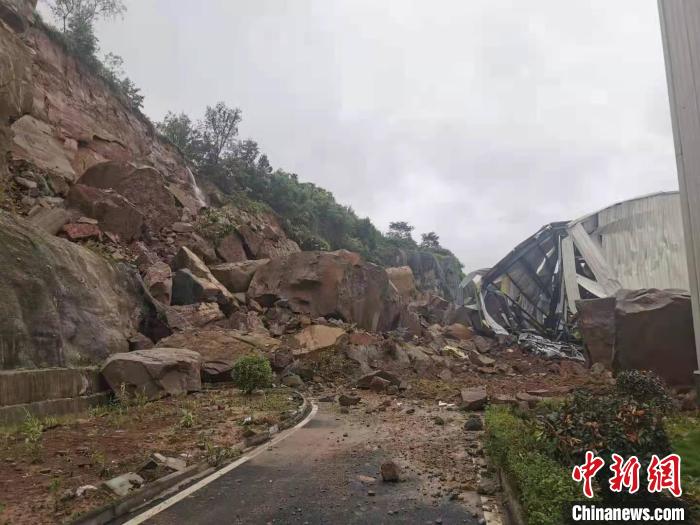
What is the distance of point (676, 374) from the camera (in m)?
13.4

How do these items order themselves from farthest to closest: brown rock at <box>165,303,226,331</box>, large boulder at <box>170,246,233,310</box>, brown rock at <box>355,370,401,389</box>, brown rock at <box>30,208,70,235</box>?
1. large boulder at <box>170,246,233,310</box>
2. brown rock at <box>165,303,226,331</box>
3. brown rock at <box>30,208,70,235</box>
4. brown rock at <box>355,370,401,389</box>

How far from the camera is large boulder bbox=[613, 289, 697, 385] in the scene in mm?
13469

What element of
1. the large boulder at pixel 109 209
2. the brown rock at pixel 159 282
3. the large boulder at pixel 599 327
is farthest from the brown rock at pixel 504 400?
the large boulder at pixel 109 209

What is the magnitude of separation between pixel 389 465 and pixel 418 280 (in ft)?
192

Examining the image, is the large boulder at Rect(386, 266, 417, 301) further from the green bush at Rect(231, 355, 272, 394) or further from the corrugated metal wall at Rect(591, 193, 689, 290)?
the green bush at Rect(231, 355, 272, 394)

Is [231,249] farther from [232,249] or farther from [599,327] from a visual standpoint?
[599,327]

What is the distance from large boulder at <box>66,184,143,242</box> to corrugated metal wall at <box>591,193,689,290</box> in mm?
24379

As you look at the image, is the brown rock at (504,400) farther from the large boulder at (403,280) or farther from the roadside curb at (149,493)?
the large boulder at (403,280)

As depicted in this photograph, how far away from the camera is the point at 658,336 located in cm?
1400

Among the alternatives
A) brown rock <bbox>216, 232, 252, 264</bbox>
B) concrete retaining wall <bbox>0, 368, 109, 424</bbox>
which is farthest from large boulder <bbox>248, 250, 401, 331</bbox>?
concrete retaining wall <bbox>0, 368, 109, 424</bbox>

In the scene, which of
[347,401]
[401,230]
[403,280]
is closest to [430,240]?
[401,230]

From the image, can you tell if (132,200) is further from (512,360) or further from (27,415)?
(512,360)

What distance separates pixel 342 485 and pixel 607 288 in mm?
25153

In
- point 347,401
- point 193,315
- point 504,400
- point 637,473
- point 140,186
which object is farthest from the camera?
point 140,186
